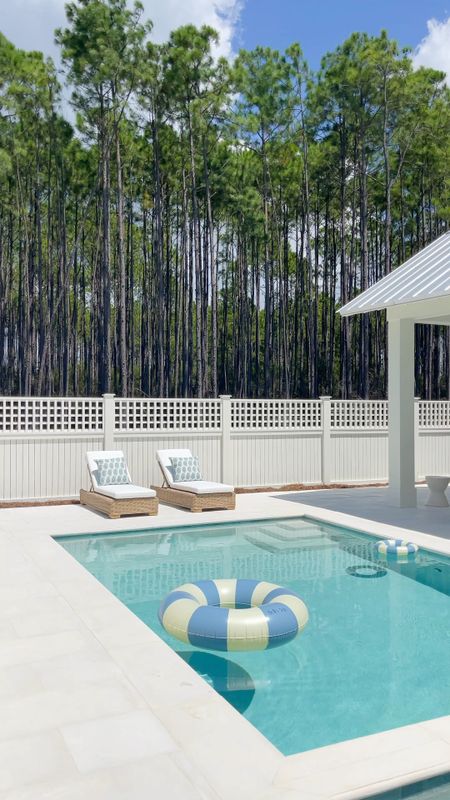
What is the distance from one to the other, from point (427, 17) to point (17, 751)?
44.3 feet

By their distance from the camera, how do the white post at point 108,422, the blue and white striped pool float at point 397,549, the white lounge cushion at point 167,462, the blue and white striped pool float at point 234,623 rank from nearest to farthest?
the blue and white striped pool float at point 234,623 < the blue and white striped pool float at point 397,549 < the white lounge cushion at point 167,462 < the white post at point 108,422

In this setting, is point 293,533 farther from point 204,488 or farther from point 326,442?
point 326,442

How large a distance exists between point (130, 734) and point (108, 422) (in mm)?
7344

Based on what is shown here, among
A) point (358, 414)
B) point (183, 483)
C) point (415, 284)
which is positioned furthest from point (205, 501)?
point (358, 414)

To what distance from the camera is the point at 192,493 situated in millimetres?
8781

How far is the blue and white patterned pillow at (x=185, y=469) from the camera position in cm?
946

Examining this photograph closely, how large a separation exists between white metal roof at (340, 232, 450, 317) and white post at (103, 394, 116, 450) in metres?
3.78

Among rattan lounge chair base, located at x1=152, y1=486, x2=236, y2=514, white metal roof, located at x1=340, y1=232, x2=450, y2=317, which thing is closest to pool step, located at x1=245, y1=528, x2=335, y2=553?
rattan lounge chair base, located at x1=152, y1=486, x2=236, y2=514

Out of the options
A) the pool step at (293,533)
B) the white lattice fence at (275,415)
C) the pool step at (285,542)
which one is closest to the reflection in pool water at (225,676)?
the pool step at (285,542)

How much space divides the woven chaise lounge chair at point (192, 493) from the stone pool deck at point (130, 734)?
4.15 meters

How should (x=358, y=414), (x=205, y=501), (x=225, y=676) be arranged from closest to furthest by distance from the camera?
(x=225, y=676), (x=205, y=501), (x=358, y=414)

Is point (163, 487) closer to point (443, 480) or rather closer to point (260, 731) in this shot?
point (443, 480)

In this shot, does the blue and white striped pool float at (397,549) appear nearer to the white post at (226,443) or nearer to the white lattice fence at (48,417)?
the white post at (226,443)

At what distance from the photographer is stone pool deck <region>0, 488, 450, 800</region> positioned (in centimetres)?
226
